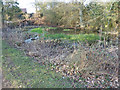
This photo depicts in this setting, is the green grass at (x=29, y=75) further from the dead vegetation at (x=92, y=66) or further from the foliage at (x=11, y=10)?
the foliage at (x=11, y=10)

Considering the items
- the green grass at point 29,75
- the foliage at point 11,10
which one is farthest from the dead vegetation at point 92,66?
the foliage at point 11,10

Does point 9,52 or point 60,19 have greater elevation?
point 60,19

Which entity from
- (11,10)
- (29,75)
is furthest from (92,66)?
(11,10)

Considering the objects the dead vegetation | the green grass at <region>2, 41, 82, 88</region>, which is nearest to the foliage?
the green grass at <region>2, 41, 82, 88</region>

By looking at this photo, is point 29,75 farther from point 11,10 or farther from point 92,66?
point 11,10

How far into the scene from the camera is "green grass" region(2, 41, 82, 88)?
2.37m

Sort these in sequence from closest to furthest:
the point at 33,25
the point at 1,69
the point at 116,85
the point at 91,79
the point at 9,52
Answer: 1. the point at 116,85
2. the point at 91,79
3. the point at 1,69
4. the point at 9,52
5. the point at 33,25

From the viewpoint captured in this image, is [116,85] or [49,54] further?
[49,54]

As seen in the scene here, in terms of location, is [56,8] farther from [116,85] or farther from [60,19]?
[116,85]

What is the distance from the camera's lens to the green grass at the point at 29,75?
2373mm

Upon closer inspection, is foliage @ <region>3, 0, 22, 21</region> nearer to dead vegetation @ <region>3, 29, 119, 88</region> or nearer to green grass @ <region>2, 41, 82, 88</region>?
green grass @ <region>2, 41, 82, 88</region>

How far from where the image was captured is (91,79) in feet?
8.05

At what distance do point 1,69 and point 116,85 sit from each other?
261 cm

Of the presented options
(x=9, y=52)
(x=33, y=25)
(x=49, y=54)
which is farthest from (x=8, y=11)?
(x=49, y=54)
